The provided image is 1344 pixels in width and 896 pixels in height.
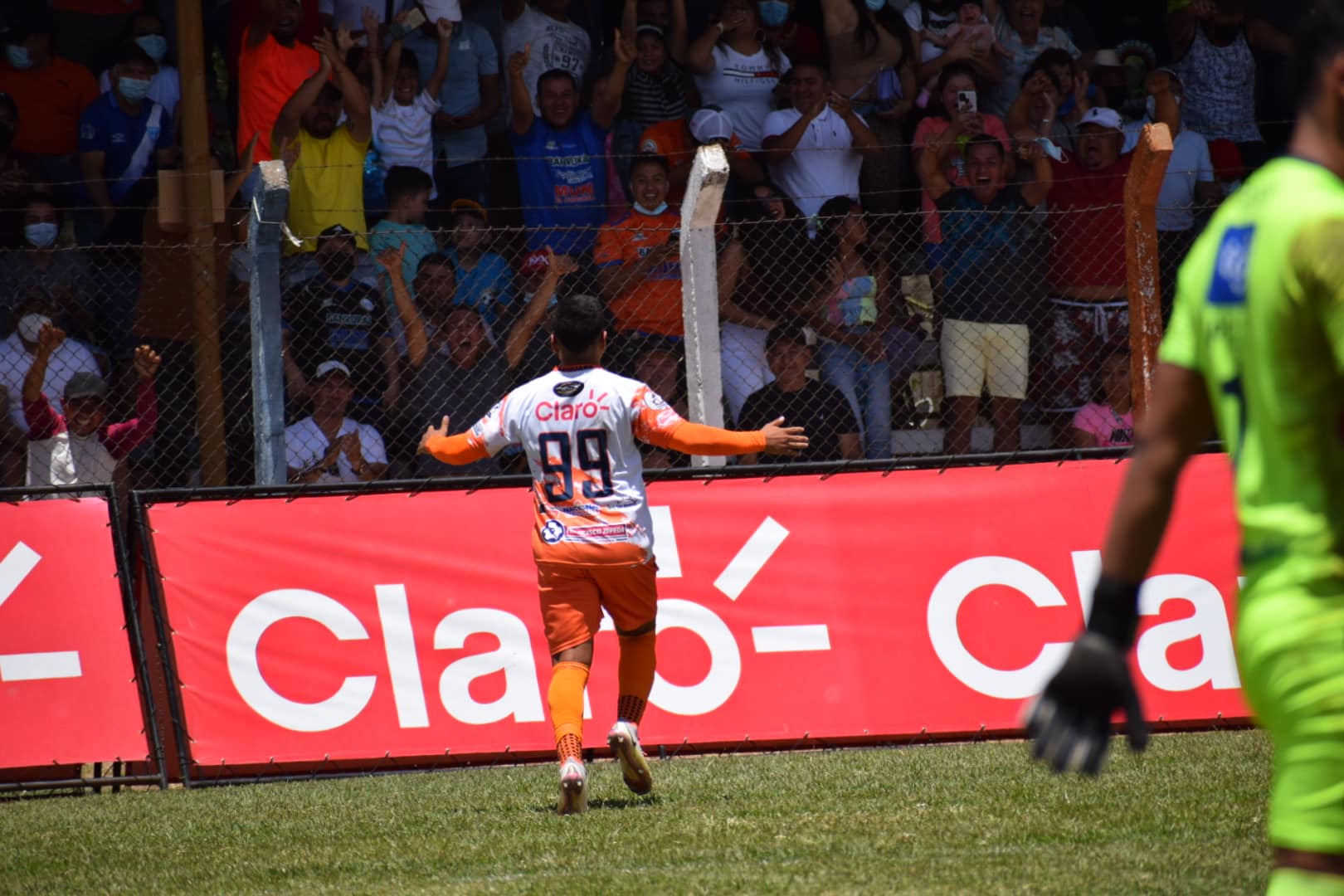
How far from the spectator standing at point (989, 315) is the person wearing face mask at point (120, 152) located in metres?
5.45

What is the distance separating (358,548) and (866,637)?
2.55 metres

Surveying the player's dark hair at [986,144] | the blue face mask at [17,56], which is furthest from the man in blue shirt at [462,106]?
the player's dark hair at [986,144]

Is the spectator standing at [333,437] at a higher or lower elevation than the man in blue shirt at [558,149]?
lower

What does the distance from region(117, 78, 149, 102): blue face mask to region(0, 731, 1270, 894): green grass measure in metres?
5.46

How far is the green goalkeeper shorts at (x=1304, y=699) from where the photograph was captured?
84.4 inches

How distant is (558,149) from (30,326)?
376cm

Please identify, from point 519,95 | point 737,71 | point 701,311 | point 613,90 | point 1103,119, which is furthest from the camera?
point 737,71

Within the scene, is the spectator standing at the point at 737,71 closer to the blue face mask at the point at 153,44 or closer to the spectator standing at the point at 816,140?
the spectator standing at the point at 816,140

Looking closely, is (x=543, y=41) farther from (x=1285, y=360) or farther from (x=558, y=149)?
(x=1285, y=360)

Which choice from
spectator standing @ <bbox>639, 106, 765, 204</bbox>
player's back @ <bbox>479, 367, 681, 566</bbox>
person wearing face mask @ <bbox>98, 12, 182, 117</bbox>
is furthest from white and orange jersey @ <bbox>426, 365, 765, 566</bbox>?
person wearing face mask @ <bbox>98, 12, 182, 117</bbox>

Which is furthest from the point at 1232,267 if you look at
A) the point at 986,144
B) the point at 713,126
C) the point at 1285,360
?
the point at 713,126

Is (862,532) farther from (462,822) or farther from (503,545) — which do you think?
(462,822)

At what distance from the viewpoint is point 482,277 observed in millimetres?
10445

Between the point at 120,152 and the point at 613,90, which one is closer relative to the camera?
the point at 120,152
